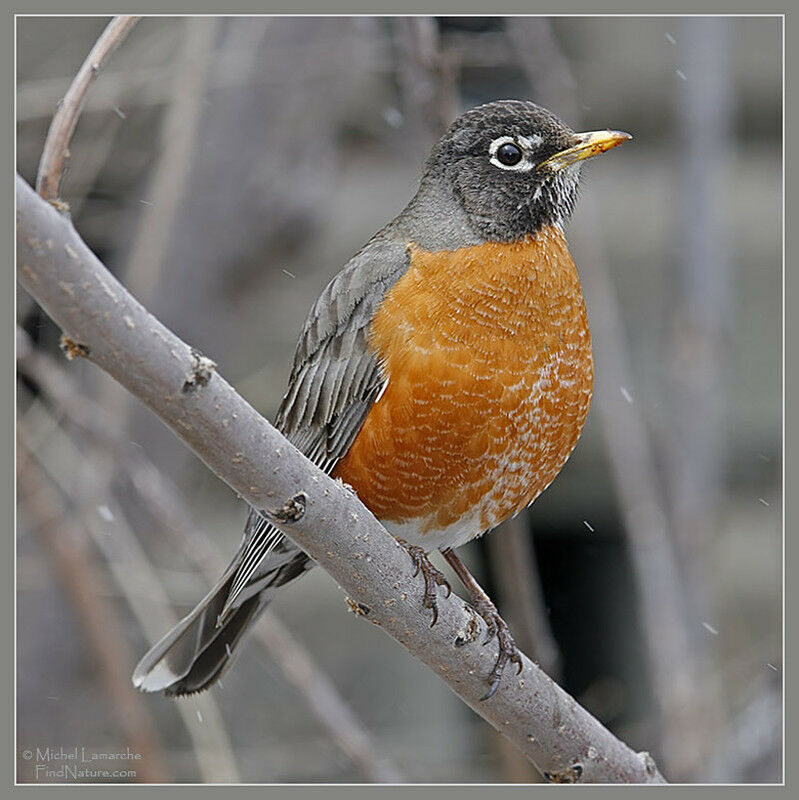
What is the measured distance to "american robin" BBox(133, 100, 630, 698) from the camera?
2205 millimetres

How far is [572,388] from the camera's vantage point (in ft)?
7.67

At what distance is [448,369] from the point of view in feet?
7.16

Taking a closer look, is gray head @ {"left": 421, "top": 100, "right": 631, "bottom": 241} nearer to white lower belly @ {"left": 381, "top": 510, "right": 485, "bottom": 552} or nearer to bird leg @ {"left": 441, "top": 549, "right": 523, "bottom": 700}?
white lower belly @ {"left": 381, "top": 510, "right": 485, "bottom": 552}

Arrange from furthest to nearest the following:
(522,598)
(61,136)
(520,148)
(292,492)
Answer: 1. (522,598)
2. (520,148)
3. (292,492)
4. (61,136)

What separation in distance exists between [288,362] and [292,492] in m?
2.71

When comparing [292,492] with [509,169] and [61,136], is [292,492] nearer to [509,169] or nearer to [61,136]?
[61,136]

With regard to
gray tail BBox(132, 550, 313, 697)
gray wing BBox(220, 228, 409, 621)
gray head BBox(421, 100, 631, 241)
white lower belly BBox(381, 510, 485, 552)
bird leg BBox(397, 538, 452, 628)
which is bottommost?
gray tail BBox(132, 550, 313, 697)

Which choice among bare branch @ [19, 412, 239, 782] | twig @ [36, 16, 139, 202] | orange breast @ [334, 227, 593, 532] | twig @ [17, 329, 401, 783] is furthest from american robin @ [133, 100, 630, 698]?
twig @ [36, 16, 139, 202]

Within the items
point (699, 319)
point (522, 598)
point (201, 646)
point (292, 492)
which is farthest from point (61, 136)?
point (699, 319)

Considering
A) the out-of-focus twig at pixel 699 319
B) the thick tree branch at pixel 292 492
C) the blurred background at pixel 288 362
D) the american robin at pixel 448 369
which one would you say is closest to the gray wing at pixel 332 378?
the american robin at pixel 448 369

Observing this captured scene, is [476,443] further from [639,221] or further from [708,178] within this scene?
[639,221]

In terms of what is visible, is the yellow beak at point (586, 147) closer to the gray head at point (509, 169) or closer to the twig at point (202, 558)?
the gray head at point (509, 169)

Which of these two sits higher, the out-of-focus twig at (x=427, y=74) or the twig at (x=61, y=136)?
the twig at (x=61, y=136)

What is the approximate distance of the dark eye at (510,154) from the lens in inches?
96.3
